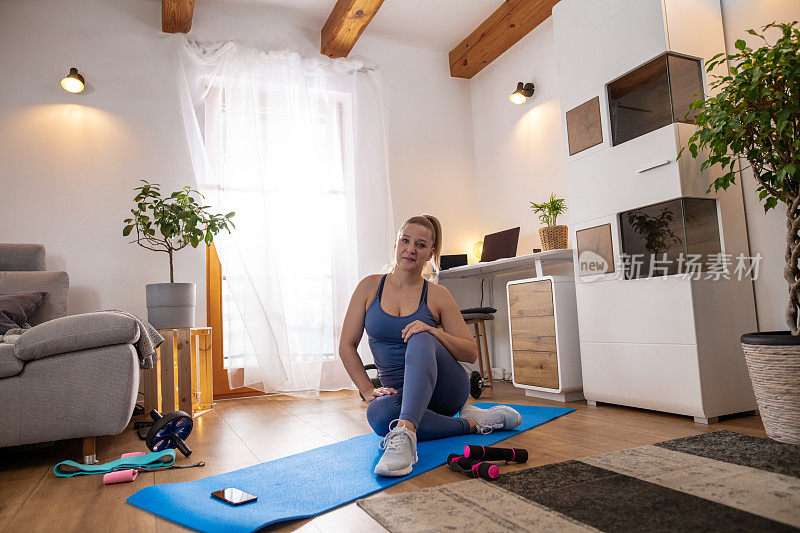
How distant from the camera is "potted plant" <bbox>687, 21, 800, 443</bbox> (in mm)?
1785

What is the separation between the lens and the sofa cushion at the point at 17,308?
7.76 feet

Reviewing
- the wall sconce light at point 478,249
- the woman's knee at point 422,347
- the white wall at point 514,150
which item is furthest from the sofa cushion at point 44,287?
the wall sconce light at point 478,249

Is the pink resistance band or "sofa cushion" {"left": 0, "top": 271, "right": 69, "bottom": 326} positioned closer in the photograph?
the pink resistance band

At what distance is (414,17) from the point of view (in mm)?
4141

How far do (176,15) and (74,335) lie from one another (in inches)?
99.6

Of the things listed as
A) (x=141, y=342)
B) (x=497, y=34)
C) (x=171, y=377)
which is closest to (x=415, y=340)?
(x=141, y=342)

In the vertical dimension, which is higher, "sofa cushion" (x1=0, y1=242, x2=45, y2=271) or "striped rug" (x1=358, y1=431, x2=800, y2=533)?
"sofa cushion" (x1=0, y1=242, x2=45, y2=271)

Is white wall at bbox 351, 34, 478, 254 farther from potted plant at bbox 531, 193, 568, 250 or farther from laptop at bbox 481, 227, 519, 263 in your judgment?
potted plant at bbox 531, 193, 568, 250

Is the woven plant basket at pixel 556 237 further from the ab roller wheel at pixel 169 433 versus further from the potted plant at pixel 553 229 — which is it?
the ab roller wheel at pixel 169 433

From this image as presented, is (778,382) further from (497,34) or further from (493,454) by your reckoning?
(497,34)

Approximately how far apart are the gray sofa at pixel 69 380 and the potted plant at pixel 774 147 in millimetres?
2277

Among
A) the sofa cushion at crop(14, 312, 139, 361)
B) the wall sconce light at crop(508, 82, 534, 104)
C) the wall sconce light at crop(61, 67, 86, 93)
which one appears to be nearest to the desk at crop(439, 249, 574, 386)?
the wall sconce light at crop(508, 82, 534, 104)

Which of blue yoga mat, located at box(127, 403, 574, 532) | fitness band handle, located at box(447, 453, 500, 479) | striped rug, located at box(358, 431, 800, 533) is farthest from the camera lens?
fitness band handle, located at box(447, 453, 500, 479)

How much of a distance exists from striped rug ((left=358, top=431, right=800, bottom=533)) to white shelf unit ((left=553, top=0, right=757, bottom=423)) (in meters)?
0.63
